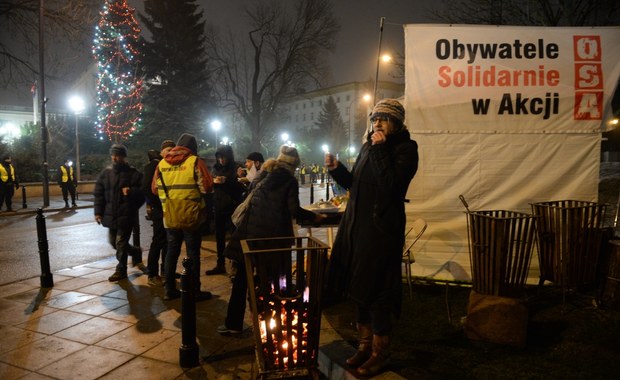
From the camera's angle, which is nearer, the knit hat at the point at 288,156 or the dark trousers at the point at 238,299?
the knit hat at the point at 288,156

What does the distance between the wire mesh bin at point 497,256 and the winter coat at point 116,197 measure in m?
4.83

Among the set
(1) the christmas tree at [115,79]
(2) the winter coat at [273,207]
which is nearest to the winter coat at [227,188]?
(2) the winter coat at [273,207]

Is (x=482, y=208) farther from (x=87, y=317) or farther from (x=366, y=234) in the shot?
(x=87, y=317)

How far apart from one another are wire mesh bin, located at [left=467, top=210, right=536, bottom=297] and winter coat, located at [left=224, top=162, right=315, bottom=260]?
161 cm

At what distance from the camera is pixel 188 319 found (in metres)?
3.65

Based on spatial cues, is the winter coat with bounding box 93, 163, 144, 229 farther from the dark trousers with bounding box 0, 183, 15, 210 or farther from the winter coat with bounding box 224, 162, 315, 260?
the dark trousers with bounding box 0, 183, 15, 210

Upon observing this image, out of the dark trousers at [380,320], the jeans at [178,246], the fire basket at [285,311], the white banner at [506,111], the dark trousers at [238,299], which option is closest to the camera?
the fire basket at [285,311]

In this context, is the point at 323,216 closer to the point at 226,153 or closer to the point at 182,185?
the point at 182,185

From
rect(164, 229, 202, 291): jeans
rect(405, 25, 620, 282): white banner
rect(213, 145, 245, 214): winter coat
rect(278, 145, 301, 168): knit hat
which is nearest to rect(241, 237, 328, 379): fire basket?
rect(278, 145, 301, 168): knit hat

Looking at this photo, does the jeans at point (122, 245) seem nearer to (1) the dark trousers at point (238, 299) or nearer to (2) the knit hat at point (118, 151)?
Answer: (2) the knit hat at point (118, 151)

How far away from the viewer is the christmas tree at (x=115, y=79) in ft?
89.4

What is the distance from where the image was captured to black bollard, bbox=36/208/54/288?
589cm

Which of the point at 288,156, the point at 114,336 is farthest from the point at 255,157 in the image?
the point at 114,336

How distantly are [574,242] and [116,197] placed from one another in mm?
6030
